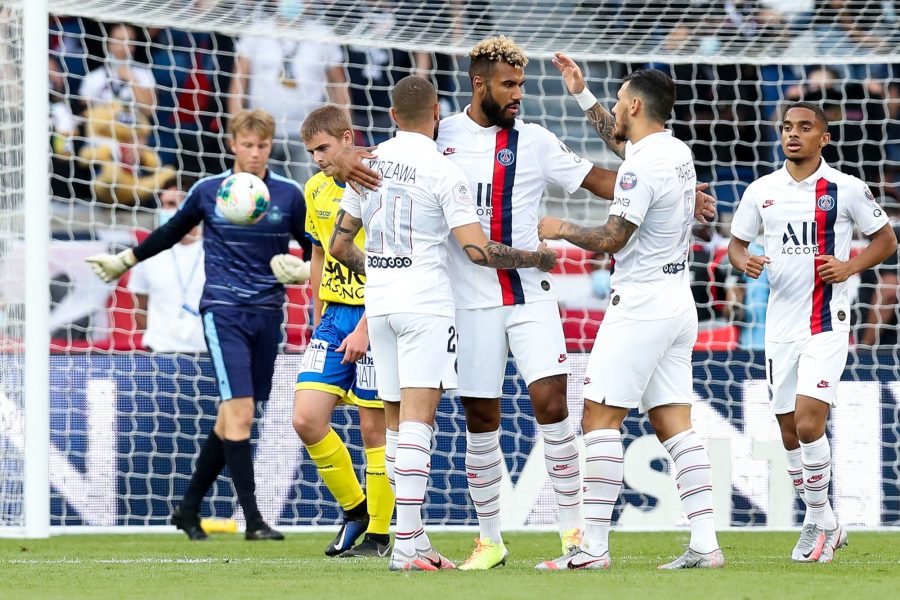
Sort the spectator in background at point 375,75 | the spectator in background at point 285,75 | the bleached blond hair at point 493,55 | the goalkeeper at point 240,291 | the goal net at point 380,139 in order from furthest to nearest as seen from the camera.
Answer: the spectator in background at point 285,75 → the spectator in background at point 375,75 → the goal net at point 380,139 → the goalkeeper at point 240,291 → the bleached blond hair at point 493,55

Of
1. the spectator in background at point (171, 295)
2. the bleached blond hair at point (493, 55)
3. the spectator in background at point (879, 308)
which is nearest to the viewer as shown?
the bleached blond hair at point (493, 55)

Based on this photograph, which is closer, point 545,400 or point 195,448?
point 545,400

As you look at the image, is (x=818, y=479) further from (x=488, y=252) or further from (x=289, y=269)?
(x=289, y=269)

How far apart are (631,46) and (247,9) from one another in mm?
2732

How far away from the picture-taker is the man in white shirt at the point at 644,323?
5.45m

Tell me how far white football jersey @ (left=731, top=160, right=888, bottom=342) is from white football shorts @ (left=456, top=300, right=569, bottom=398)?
126cm

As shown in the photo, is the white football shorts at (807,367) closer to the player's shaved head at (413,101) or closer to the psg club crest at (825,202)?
the psg club crest at (825,202)

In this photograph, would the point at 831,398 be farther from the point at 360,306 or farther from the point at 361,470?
the point at 361,470

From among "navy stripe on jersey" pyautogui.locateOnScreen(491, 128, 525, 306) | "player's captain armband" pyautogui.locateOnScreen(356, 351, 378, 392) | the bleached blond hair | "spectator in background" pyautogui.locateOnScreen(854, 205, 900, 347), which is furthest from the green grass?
"spectator in background" pyautogui.locateOnScreen(854, 205, 900, 347)

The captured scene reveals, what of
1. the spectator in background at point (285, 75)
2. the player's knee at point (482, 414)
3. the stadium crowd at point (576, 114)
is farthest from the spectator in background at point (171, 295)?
the player's knee at point (482, 414)

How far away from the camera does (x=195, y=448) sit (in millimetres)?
8672

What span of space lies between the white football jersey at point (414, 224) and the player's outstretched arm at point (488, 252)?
4 centimetres

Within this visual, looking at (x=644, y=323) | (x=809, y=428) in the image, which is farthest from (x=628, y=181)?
(x=809, y=428)

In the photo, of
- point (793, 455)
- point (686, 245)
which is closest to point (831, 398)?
point (793, 455)
